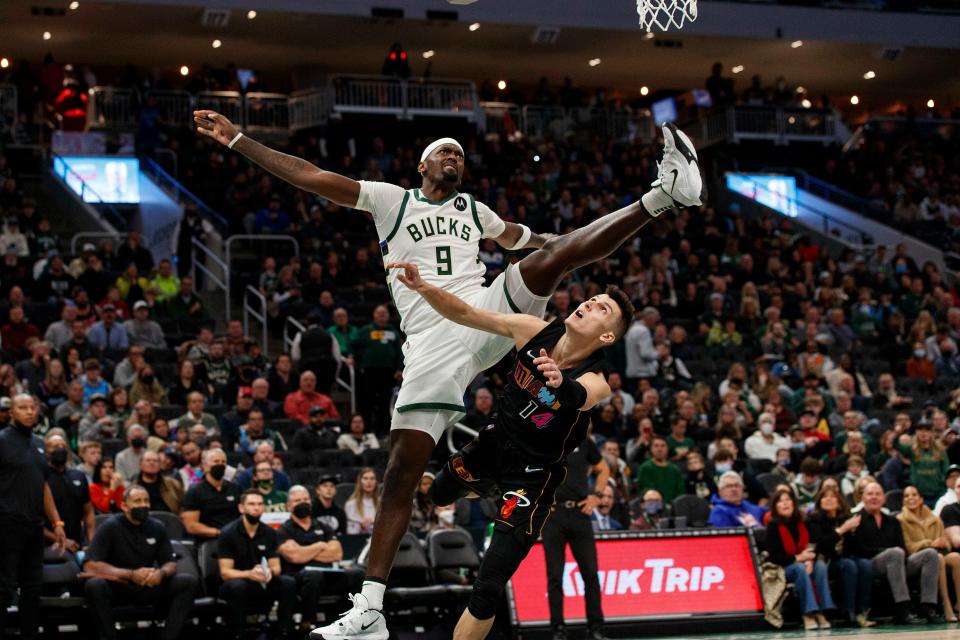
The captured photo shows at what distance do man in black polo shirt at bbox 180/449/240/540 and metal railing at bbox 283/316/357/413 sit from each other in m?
5.02

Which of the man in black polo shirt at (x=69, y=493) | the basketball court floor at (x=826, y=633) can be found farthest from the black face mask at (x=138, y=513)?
the basketball court floor at (x=826, y=633)

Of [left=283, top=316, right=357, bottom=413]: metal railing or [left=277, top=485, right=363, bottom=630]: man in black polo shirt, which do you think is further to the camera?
[left=283, top=316, right=357, bottom=413]: metal railing

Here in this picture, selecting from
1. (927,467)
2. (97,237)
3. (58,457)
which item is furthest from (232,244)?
(927,467)

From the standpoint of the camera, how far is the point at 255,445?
16.2m

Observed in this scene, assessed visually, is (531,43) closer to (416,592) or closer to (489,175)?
(489,175)

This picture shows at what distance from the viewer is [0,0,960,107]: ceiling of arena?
31922mm

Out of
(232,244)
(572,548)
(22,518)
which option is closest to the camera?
(22,518)

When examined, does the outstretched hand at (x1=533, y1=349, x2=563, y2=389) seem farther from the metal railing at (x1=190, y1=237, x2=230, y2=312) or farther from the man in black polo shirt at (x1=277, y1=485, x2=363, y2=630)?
the metal railing at (x1=190, y1=237, x2=230, y2=312)

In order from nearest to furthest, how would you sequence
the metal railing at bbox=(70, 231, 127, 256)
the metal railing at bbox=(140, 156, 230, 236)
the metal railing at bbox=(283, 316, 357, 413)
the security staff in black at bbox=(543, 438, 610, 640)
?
the security staff in black at bbox=(543, 438, 610, 640)
the metal railing at bbox=(283, 316, 357, 413)
the metal railing at bbox=(70, 231, 127, 256)
the metal railing at bbox=(140, 156, 230, 236)

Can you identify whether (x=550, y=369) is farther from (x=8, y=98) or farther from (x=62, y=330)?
Answer: (x=8, y=98)

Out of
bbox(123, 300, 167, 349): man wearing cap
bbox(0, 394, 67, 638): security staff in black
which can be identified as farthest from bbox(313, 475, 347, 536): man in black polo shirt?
bbox(123, 300, 167, 349): man wearing cap

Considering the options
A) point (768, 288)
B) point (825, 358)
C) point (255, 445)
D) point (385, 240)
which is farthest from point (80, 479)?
point (768, 288)

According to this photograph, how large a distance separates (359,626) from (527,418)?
1546 millimetres

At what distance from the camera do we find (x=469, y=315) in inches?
299
